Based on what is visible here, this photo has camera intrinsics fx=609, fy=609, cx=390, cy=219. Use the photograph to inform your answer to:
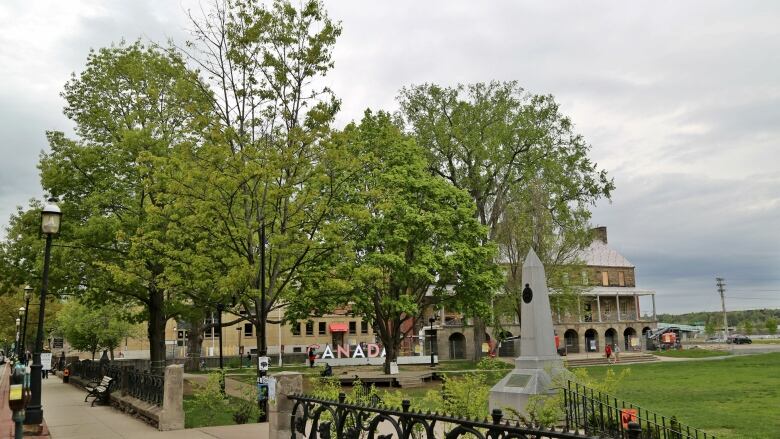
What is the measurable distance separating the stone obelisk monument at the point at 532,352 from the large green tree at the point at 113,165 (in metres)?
14.0

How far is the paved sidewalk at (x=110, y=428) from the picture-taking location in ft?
44.7

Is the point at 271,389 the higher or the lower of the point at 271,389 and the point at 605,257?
the lower

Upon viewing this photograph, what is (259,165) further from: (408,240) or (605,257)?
(605,257)

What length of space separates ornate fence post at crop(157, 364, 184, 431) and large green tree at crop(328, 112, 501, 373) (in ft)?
44.8

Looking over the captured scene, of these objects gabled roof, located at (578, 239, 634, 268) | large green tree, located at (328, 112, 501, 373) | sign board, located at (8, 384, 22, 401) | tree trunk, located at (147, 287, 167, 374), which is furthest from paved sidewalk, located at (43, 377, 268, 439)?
gabled roof, located at (578, 239, 634, 268)

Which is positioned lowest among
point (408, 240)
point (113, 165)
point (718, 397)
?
point (718, 397)

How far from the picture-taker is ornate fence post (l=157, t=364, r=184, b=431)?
574 inches

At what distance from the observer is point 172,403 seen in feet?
48.4

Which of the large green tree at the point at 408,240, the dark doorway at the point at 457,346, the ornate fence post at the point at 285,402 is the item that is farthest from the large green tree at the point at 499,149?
the ornate fence post at the point at 285,402

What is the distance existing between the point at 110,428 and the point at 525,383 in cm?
1047

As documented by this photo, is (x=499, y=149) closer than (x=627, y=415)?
No

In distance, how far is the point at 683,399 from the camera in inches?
794

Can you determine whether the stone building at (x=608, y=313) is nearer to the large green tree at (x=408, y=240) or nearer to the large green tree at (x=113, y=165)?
the large green tree at (x=408, y=240)

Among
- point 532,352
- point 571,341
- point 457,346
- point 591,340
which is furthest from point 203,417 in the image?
point 591,340
